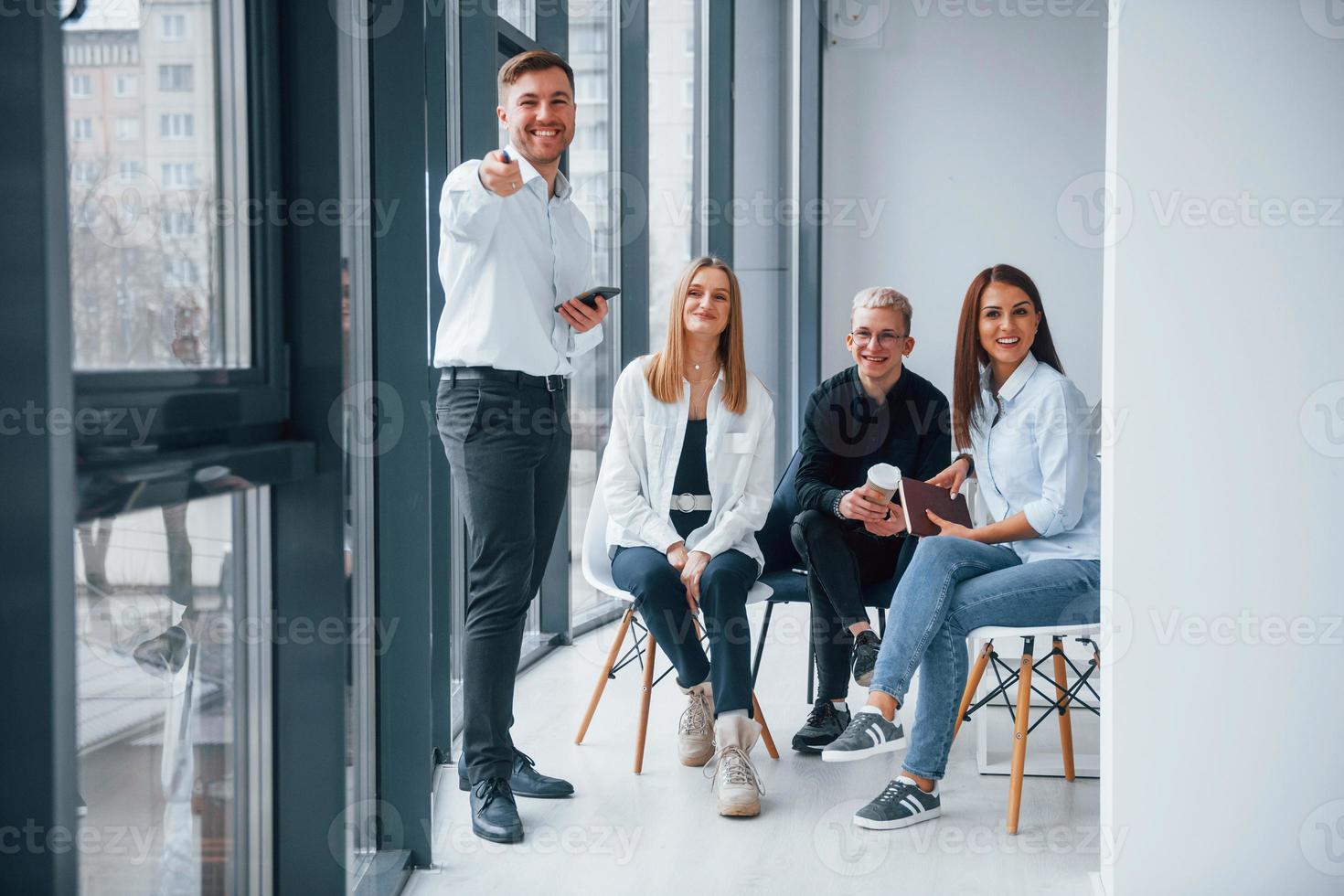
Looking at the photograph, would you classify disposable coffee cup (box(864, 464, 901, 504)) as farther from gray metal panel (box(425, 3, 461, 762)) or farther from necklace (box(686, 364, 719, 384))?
gray metal panel (box(425, 3, 461, 762))

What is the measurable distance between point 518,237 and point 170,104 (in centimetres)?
97

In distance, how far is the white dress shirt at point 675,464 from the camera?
2.78 metres

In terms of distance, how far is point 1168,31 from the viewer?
1863 mm

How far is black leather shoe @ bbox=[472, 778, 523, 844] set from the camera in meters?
2.26

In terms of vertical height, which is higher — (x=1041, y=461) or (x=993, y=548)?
(x=1041, y=461)

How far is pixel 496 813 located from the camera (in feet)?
7.48

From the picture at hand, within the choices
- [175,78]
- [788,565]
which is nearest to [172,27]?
[175,78]

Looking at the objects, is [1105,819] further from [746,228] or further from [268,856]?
[746,228]

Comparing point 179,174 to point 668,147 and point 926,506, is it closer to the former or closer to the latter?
point 926,506

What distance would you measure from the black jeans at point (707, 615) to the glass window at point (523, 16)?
169cm

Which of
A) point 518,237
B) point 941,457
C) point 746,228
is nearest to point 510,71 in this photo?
point 518,237

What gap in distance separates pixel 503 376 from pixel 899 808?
122cm

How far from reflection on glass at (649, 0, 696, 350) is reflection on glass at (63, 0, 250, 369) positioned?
2841mm

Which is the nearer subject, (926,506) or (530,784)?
(530,784)
